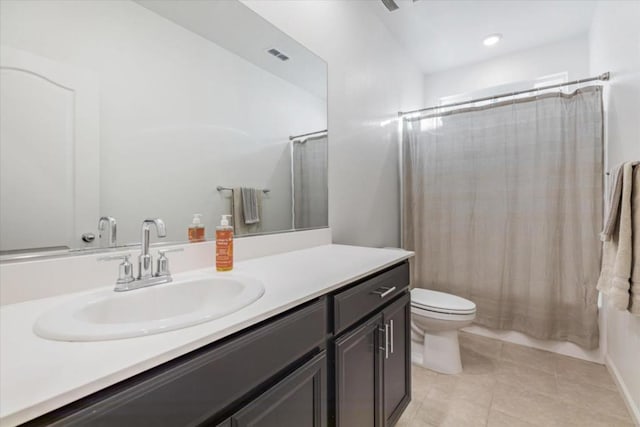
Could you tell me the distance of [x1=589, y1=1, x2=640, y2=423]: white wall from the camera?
1441mm

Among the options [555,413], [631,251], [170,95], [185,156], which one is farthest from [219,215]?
[555,413]

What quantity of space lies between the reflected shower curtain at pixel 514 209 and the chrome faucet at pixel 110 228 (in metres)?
2.26

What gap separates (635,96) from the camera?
4.78ft

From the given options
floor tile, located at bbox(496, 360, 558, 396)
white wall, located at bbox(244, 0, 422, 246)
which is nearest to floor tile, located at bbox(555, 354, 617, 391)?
floor tile, located at bbox(496, 360, 558, 396)

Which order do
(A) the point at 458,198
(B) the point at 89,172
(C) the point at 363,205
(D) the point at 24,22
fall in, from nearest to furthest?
1. (D) the point at 24,22
2. (B) the point at 89,172
3. (C) the point at 363,205
4. (A) the point at 458,198

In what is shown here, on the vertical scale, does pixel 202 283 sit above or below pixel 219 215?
below

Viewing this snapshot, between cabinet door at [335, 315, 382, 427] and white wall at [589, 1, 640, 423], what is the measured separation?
53.1 inches

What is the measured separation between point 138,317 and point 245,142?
846mm

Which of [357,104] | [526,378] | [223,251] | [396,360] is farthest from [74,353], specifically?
[526,378]

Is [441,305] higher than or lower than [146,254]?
lower

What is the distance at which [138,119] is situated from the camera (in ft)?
3.31

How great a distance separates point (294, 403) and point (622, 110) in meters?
2.27

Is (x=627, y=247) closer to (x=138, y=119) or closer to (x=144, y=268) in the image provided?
(x=144, y=268)

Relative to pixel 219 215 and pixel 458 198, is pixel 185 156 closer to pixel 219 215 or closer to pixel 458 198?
pixel 219 215
